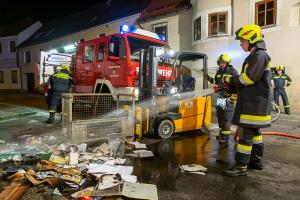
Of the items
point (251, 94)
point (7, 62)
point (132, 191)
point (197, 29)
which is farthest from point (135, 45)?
point (7, 62)

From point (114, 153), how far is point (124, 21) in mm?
16396

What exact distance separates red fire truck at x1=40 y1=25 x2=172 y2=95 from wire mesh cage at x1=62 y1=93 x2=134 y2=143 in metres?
0.64

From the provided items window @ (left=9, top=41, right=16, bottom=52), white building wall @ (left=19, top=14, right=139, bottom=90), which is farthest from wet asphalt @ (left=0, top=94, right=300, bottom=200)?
window @ (left=9, top=41, right=16, bottom=52)

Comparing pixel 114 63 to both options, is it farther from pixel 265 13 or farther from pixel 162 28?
pixel 162 28

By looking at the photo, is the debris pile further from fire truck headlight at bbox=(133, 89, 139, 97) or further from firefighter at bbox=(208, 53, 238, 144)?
firefighter at bbox=(208, 53, 238, 144)

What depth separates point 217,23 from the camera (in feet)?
44.1

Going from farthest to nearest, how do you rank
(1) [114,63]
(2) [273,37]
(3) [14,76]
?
(3) [14,76] < (2) [273,37] < (1) [114,63]

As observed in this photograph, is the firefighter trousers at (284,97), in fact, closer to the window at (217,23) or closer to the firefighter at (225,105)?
the window at (217,23)

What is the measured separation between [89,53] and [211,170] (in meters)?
5.80

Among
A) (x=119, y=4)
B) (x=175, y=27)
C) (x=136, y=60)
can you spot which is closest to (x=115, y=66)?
(x=136, y=60)

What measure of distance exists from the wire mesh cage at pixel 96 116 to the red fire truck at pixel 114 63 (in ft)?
2.10

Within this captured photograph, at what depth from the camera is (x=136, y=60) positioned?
6996 mm

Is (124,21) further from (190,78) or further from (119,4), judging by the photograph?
(190,78)

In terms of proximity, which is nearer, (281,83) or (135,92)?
(135,92)
